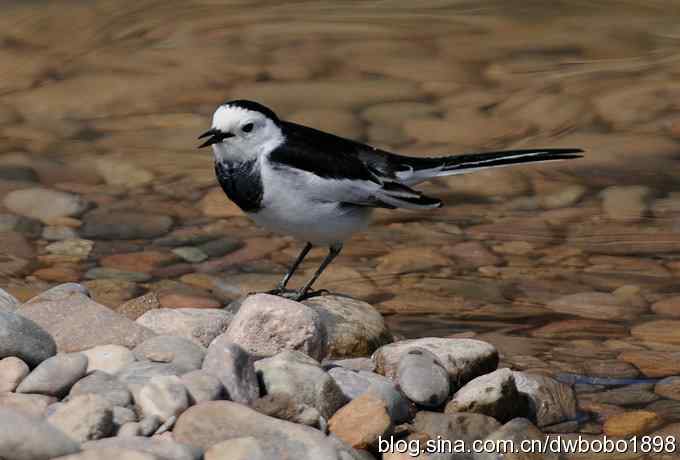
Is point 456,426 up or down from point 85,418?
down

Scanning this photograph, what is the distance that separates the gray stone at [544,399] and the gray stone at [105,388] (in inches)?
64.4

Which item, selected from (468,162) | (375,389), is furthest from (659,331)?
(375,389)

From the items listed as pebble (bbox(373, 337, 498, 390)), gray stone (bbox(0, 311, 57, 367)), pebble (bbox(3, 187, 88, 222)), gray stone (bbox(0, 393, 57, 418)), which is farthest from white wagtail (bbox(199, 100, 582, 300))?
pebble (bbox(3, 187, 88, 222))

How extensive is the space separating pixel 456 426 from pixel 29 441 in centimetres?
165

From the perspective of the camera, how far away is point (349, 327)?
544cm

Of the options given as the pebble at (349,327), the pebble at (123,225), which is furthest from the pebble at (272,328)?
the pebble at (123,225)

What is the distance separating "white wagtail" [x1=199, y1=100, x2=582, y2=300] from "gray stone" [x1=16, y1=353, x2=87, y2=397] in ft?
4.19

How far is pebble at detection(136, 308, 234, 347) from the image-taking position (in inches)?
200

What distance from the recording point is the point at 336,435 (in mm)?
4453

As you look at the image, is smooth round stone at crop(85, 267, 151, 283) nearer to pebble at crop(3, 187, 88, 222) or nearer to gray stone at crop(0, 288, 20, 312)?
pebble at crop(3, 187, 88, 222)

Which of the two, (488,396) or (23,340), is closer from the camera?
(23,340)

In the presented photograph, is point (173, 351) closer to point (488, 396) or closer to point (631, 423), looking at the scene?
point (488, 396)

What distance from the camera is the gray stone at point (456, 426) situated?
4766 mm

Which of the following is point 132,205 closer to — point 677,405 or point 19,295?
point 19,295
